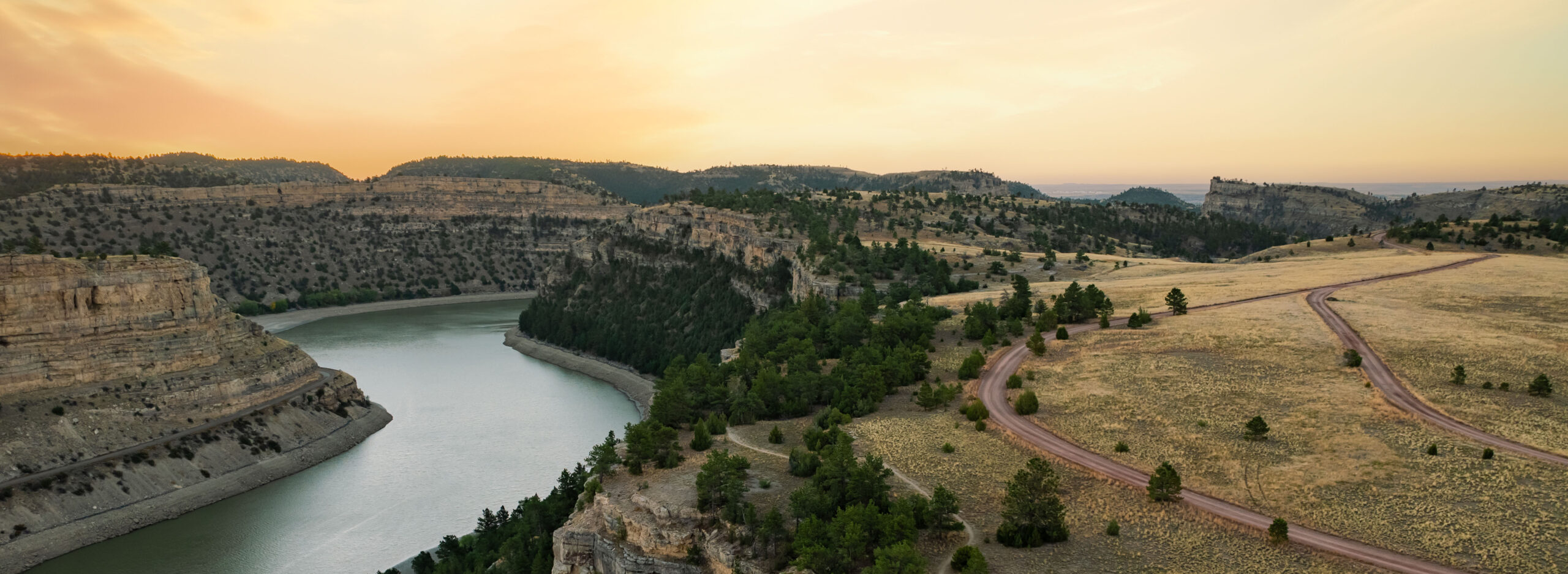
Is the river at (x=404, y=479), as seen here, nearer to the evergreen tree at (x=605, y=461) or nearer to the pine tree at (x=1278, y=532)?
the evergreen tree at (x=605, y=461)

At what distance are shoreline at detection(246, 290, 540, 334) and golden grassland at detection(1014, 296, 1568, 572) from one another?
103355 mm

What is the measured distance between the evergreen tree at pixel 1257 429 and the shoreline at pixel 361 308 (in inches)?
4292

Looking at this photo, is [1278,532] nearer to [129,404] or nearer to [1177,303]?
[1177,303]

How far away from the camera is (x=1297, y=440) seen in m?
26.6

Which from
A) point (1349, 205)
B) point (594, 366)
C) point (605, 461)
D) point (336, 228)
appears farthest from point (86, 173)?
point (1349, 205)

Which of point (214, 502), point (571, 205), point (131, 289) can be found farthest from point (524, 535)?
point (571, 205)

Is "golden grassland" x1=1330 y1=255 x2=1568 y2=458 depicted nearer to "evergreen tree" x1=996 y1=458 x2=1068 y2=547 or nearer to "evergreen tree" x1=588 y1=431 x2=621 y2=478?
"evergreen tree" x1=996 y1=458 x2=1068 y2=547

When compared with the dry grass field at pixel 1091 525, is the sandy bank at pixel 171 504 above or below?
below

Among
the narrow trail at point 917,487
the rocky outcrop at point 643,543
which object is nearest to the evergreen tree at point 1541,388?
the narrow trail at point 917,487

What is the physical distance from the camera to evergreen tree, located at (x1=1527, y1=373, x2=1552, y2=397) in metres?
27.5

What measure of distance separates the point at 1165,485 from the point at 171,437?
57.4 m

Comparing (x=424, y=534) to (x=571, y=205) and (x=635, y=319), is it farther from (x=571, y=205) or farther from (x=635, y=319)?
(x=571, y=205)

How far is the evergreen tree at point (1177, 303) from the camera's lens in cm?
4416

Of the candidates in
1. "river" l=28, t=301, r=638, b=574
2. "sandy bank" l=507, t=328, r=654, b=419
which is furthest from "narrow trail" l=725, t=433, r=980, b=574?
"sandy bank" l=507, t=328, r=654, b=419
